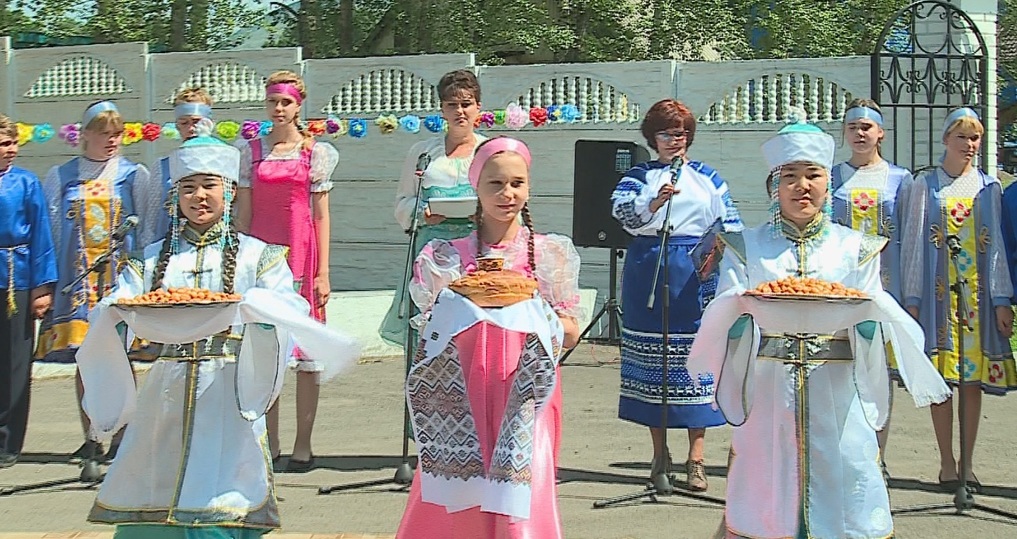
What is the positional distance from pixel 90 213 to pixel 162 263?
262 centimetres

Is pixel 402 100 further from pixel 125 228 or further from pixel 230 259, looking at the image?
pixel 230 259

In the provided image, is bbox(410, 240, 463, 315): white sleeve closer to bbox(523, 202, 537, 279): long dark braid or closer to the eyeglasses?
bbox(523, 202, 537, 279): long dark braid

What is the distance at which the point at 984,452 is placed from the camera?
7711 millimetres

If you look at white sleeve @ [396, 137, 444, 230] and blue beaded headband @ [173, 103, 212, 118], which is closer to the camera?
white sleeve @ [396, 137, 444, 230]

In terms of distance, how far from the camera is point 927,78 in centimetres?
1131

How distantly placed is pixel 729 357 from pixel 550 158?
9.17 metres

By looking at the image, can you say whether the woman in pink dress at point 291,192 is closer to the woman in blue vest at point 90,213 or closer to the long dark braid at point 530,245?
the woman in blue vest at point 90,213

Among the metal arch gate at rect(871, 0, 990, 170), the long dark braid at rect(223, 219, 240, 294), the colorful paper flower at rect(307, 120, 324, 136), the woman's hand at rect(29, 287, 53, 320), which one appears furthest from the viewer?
the metal arch gate at rect(871, 0, 990, 170)

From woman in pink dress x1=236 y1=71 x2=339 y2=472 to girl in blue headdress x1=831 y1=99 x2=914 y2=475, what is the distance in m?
2.56

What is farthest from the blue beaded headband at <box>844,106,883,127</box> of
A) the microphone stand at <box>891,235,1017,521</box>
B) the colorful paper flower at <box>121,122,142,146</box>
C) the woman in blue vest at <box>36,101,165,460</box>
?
the colorful paper flower at <box>121,122,142,146</box>

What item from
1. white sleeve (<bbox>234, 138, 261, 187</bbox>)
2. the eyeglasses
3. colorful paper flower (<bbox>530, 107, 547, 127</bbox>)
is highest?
colorful paper flower (<bbox>530, 107, 547, 127</bbox>)

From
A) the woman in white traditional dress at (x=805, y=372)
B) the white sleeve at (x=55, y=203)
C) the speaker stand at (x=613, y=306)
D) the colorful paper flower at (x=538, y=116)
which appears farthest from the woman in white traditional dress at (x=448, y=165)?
the colorful paper flower at (x=538, y=116)

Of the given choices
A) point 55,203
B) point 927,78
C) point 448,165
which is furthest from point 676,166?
point 927,78

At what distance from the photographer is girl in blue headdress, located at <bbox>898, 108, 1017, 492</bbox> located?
6.29m
